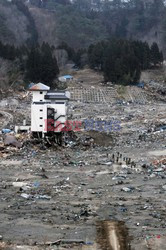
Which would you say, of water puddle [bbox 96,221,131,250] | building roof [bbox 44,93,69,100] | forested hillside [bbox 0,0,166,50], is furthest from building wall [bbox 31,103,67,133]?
forested hillside [bbox 0,0,166,50]

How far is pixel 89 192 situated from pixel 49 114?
1201 centimetres

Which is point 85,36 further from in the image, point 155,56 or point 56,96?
point 56,96

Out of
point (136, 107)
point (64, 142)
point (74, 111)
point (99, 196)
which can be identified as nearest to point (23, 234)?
point (99, 196)

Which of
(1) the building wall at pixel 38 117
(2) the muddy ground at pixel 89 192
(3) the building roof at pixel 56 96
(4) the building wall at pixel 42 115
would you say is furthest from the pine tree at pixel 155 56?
(1) the building wall at pixel 38 117

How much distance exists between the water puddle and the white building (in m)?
15.1

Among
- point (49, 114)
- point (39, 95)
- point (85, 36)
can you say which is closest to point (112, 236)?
point (49, 114)

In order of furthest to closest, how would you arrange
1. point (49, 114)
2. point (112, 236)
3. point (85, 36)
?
point (85, 36), point (49, 114), point (112, 236)

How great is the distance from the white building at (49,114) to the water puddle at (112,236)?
49.4 ft

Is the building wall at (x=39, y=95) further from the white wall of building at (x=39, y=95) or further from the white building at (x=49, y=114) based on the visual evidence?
the white building at (x=49, y=114)

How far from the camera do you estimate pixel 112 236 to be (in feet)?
36.4

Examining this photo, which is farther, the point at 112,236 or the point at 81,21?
the point at 81,21

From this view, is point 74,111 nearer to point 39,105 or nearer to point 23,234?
point 39,105

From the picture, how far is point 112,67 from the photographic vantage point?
53.0m

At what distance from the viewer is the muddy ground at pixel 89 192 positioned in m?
11.0
